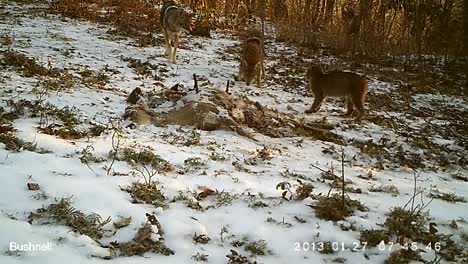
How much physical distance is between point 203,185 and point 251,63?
6.14m

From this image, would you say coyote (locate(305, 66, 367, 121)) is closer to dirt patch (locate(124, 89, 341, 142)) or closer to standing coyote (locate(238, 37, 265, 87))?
dirt patch (locate(124, 89, 341, 142))

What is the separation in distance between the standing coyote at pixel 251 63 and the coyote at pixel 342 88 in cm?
155

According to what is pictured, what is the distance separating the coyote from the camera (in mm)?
9047

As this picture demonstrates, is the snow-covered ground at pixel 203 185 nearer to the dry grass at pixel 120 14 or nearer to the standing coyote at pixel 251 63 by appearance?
the standing coyote at pixel 251 63

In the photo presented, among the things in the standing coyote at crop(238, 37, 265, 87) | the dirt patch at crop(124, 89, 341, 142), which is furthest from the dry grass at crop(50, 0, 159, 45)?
the dirt patch at crop(124, 89, 341, 142)

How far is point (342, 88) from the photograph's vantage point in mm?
9211

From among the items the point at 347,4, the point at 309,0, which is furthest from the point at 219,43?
the point at 347,4

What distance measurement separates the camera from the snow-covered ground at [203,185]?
3.58 m

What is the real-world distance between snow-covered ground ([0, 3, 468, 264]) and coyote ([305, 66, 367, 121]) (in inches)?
19.2

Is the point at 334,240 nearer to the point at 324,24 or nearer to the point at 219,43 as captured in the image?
the point at 219,43

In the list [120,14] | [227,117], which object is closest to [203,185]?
[227,117]

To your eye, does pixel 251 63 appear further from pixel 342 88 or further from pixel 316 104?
pixel 342 88

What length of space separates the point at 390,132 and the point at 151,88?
440 cm

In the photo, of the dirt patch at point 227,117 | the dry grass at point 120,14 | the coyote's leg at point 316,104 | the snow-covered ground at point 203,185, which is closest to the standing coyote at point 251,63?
the snow-covered ground at point 203,185
